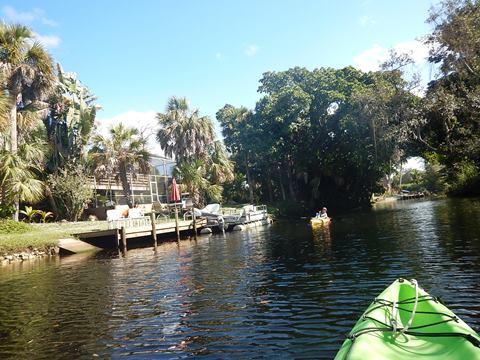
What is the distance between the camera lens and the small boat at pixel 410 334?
4.26 metres

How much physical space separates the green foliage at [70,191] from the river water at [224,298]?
12908mm

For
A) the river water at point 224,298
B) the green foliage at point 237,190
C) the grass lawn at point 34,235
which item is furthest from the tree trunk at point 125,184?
the green foliage at point 237,190

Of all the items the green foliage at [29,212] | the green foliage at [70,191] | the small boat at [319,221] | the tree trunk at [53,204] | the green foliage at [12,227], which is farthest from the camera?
the tree trunk at [53,204]

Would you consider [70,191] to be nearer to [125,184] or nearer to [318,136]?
[125,184]

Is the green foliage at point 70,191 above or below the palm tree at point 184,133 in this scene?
below

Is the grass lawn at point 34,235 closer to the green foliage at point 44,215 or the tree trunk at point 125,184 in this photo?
the green foliage at point 44,215

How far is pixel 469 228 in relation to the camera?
58.8 ft

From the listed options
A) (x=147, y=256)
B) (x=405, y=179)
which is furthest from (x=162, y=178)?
(x=405, y=179)

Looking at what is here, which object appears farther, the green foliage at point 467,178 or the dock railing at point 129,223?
the green foliage at point 467,178

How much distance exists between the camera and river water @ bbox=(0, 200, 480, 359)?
6.86 meters

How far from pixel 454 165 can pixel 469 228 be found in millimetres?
27817

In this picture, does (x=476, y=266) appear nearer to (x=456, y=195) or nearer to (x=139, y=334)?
(x=139, y=334)

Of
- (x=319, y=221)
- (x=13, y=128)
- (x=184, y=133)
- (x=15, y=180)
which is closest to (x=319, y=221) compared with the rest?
(x=319, y=221)

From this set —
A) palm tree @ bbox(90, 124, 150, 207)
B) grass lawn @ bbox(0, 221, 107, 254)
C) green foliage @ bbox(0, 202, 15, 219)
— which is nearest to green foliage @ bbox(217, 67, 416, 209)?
palm tree @ bbox(90, 124, 150, 207)
